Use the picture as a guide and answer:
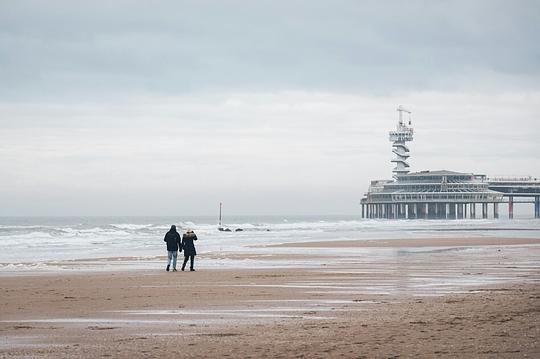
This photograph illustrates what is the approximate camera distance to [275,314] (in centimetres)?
1348

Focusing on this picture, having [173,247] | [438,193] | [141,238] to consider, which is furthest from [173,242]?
[438,193]

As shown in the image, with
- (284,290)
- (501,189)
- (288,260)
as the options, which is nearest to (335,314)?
(284,290)

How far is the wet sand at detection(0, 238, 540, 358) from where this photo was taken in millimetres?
10086

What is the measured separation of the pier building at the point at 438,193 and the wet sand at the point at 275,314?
136 metres

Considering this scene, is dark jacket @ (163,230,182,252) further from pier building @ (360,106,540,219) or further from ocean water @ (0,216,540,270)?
pier building @ (360,106,540,219)

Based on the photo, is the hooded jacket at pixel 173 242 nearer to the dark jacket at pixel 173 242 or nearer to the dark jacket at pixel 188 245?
the dark jacket at pixel 173 242

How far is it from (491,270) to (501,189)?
14785 cm

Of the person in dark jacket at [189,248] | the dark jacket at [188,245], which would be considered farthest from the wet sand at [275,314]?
the dark jacket at [188,245]

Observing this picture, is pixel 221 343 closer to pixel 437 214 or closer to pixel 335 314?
pixel 335 314

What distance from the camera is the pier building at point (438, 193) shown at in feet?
513

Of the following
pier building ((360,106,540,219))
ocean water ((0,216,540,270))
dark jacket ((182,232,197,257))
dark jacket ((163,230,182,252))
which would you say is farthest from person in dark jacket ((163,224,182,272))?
pier building ((360,106,540,219))

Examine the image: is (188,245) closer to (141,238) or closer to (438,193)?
(141,238)

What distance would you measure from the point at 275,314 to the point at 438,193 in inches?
5789

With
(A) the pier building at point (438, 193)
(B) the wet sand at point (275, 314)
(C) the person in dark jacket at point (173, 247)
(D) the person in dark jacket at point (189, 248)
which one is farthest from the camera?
(A) the pier building at point (438, 193)
